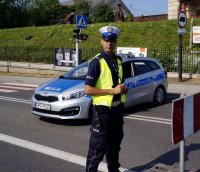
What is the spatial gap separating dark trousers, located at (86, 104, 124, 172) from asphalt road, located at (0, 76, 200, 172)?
1.01 m

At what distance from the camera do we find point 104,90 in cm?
465

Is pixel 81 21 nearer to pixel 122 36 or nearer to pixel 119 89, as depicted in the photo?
pixel 122 36

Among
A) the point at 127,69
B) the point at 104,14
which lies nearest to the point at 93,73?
the point at 127,69

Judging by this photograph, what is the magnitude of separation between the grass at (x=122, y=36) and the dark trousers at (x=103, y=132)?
18.7 meters

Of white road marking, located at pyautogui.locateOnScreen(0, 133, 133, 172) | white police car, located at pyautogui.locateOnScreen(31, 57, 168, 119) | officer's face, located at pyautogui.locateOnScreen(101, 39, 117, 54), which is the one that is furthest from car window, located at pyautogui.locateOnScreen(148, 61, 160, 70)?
officer's face, located at pyautogui.locateOnScreen(101, 39, 117, 54)

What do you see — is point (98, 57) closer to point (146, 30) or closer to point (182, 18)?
point (182, 18)

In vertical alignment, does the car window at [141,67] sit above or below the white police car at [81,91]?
above

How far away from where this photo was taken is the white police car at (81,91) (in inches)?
344

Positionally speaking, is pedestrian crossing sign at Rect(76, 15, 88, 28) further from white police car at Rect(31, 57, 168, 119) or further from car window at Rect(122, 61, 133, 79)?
car window at Rect(122, 61, 133, 79)

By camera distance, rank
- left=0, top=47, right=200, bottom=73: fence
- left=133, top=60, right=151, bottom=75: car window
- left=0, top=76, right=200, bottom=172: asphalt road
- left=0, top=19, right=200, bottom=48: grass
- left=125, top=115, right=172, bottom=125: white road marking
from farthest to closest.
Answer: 1. left=0, top=19, right=200, bottom=48: grass
2. left=0, top=47, right=200, bottom=73: fence
3. left=133, top=60, right=151, bottom=75: car window
4. left=125, top=115, right=172, bottom=125: white road marking
5. left=0, top=76, right=200, bottom=172: asphalt road

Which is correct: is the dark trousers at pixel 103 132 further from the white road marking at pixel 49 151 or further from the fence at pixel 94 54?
the fence at pixel 94 54

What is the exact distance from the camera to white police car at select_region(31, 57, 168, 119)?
8.73 meters

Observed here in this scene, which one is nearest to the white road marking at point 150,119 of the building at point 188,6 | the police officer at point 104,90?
the police officer at point 104,90

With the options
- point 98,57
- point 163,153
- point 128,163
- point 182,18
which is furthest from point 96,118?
point 182,18
